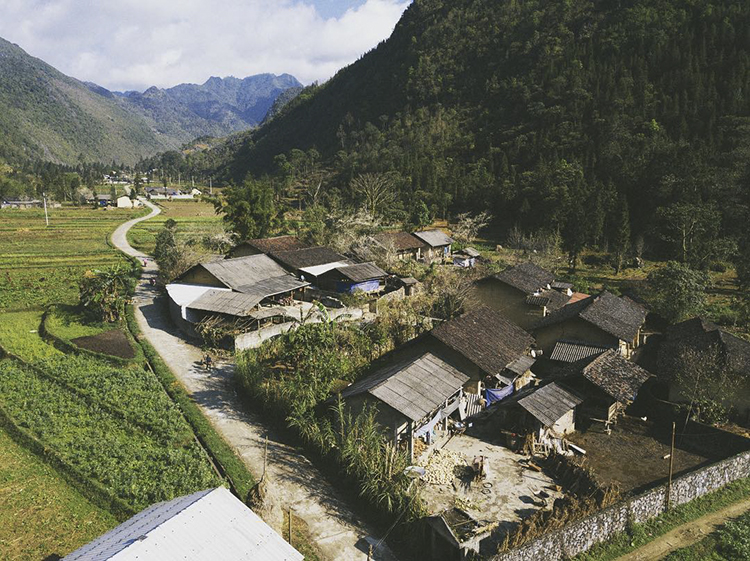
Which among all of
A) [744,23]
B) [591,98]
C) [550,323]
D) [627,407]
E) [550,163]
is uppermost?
[744,23]

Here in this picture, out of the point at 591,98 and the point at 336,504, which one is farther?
the point at 591,98

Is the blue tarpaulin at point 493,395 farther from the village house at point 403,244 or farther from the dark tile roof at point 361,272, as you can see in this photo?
the village house at point 403,244

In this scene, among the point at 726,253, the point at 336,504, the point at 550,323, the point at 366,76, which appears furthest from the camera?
the point at 366,76

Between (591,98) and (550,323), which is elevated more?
(591,98)

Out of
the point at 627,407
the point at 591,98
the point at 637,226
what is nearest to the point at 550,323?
the point at 627,407

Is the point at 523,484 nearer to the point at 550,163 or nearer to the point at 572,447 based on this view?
the point at 572,447

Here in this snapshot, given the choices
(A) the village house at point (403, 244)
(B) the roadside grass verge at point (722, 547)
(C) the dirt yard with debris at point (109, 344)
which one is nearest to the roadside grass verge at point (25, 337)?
(C) the dirt yard with debris at point (109, 344)

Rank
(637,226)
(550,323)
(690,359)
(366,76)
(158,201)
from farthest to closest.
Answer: (366,76)
(158,201)
(637,226)
(550,323)
(690,359)
